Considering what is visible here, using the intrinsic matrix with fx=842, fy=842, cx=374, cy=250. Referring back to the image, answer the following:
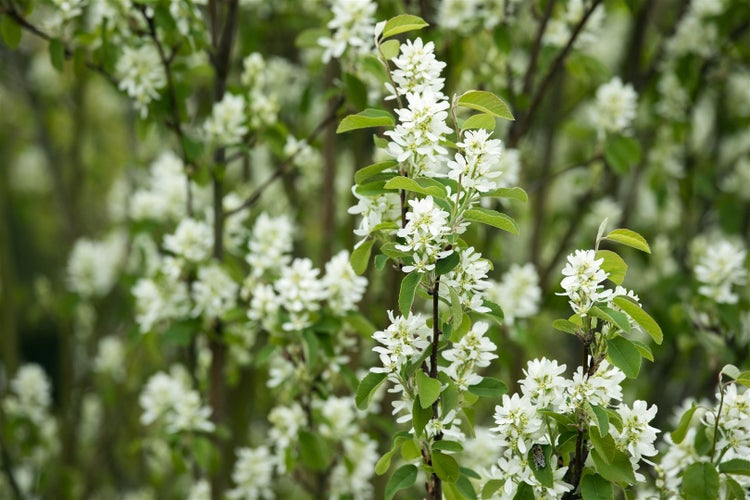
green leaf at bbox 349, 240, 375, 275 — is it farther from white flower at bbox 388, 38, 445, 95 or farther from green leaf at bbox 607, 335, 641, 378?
green leaf at bbox 607, 335, 641, 378

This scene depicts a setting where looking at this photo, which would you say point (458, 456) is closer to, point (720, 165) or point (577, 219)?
point (577, 219)

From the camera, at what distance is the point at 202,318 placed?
9.27 ft

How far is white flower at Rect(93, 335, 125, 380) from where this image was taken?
4.16 meters

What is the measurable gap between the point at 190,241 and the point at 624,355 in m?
1.60

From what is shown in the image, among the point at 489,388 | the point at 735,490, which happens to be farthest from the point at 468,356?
the point at 735,490

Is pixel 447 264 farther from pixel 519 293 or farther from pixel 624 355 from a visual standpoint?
pixel 519 293

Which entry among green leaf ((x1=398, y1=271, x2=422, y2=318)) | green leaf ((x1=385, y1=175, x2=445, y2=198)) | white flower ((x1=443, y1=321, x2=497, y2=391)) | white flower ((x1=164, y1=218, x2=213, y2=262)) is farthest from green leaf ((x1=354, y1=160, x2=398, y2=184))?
white flower ((x1=164, y1=218, x2=213, y2=262))

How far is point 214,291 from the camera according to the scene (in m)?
2.77

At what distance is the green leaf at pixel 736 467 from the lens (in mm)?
1845

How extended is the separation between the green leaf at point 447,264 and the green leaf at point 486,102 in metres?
0.30

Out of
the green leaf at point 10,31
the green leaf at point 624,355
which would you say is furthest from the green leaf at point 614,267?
the green leaf at point 10,31

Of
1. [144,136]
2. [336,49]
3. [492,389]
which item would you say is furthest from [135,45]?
[492,389]

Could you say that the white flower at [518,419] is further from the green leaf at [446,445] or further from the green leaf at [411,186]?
the green leaf at [411,186]

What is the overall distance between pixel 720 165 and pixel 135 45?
125 inches
